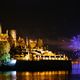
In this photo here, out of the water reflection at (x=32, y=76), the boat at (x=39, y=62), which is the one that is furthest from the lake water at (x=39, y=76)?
the boat at (x=39, y=62)

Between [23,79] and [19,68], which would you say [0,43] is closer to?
[19,68]

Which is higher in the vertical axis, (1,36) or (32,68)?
(1,36)

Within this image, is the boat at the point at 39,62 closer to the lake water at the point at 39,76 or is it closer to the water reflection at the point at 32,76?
the lake water at the point at 39,76

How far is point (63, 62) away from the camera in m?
169

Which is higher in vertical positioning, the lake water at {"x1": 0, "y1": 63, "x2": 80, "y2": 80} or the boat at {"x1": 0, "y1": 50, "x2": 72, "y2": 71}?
the boat at {"x1": 0, "y1": 50, "x2": 72, "y2": 71}

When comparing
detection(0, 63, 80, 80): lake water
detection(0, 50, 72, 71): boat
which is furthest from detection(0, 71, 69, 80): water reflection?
detection(0, 50, 72, 71): boat

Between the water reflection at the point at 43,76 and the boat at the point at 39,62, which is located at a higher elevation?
the boat at the point at 39,62

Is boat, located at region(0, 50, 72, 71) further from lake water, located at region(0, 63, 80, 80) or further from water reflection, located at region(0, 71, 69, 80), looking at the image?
water reflection, located at region(0, 71, 69, 80)

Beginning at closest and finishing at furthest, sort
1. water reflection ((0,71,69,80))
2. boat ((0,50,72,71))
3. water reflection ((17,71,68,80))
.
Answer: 1. water reflection ((0,71,69,80))
2. water reflection ((17,71,68,80))
3. boat ((0,50,72,71))

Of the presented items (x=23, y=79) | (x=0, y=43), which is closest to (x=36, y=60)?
(x=0, y=43)

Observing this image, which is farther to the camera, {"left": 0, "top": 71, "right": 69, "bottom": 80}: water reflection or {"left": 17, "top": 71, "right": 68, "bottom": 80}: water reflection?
{"left": 17, "top": 71, "right": 68, "bottom": 80}: water reflection

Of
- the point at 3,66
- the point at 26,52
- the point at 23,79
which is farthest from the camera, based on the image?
the point at 26,52

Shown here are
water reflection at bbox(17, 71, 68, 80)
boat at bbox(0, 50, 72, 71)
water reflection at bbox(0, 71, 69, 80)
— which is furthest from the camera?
boat at bbox(0, 50, 72, 71)

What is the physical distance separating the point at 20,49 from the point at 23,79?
90.2 meters
